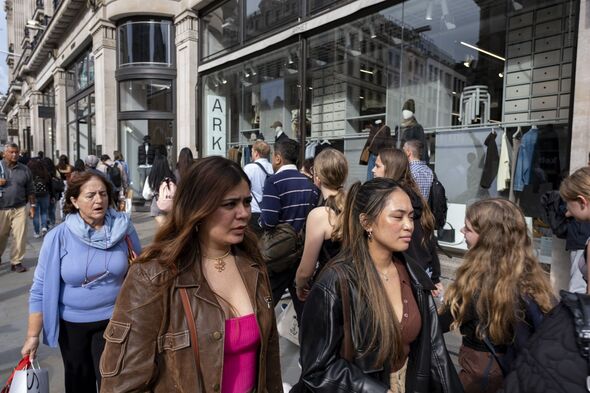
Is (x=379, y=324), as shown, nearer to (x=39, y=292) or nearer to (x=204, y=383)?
(x=204, y=383)

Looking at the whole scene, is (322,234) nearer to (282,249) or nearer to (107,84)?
(282,249)

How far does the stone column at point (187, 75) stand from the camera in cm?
Answer: 1381

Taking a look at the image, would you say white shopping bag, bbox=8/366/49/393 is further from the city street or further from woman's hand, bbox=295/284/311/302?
woman's hand, bbox=295/284/311/302

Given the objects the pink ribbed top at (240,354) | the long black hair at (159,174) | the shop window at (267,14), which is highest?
the shop window at (267,14)

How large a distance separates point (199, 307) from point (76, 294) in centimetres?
149

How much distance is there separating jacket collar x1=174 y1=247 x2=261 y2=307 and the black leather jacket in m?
0.27

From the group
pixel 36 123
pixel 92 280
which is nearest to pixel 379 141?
pixel 92 280

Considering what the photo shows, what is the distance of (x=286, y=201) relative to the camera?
13.6 ft

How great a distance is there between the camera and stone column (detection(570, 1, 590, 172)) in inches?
203

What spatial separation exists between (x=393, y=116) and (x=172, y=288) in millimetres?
7611

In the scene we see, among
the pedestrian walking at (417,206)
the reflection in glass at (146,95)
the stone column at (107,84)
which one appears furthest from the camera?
the stone column at (107,84)

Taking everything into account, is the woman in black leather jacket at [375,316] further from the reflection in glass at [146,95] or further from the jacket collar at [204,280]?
the reflection in glass at [146,95]

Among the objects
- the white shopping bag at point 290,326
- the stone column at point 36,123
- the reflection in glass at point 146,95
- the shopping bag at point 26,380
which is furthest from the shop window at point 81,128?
the shopping bag at point 26,380

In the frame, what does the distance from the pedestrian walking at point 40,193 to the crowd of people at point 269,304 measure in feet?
27.2
